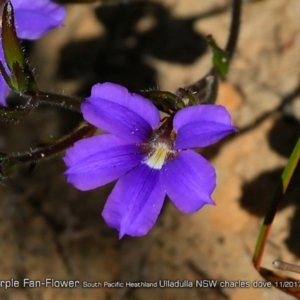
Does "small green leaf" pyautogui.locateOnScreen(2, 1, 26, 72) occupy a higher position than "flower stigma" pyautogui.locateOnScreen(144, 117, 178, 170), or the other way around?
"small green leaf" pyautogui.locateOnScreen(2, 1, 26, 72)

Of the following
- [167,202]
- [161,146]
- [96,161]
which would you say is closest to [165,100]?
[161,146]

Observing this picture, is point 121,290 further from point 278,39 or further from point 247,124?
point 278,39

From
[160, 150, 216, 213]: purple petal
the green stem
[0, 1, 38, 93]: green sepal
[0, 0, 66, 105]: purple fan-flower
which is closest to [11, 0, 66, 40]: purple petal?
[0, 0, 66, 105]: purple fan-flower

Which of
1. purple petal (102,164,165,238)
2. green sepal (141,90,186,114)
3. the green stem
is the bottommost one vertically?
the green stem

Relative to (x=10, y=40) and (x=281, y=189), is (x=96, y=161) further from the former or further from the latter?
(x=281, y=189)

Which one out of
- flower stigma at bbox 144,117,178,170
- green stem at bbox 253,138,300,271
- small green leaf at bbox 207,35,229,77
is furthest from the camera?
small green leaf at bbox 207,35,229,77

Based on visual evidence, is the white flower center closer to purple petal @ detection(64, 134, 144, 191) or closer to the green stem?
purple petal @ detection(64, 134, 144, 191)
